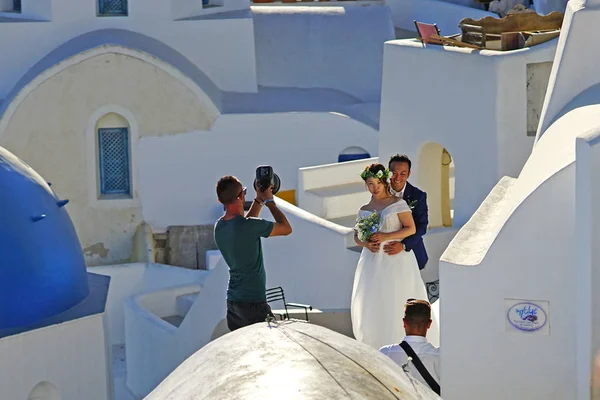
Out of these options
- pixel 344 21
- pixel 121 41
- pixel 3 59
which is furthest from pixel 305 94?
pixel 3 59

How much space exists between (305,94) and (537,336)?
1457 cm

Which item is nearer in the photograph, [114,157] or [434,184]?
[434,184]

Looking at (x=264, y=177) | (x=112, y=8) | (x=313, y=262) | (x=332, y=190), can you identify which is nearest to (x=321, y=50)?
(x=112, y=8)

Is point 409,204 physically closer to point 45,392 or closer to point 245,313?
point 245,313

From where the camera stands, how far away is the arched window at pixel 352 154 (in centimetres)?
2202

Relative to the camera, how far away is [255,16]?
24.0 m

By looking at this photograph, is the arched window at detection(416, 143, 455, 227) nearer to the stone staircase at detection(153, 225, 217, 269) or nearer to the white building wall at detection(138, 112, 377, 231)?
the white building wall at detection(138, 112, 377, 231)

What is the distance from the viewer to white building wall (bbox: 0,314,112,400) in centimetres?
1303

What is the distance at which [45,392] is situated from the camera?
13.7m

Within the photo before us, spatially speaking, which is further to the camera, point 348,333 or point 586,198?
point 348,333

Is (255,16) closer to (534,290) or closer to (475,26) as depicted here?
(475,26)

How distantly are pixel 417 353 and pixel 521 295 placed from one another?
1520 millimetres

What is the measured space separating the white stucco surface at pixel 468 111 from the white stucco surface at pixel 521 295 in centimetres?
416

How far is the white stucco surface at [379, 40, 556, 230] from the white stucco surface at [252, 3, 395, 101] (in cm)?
853
